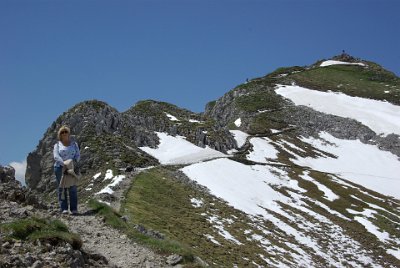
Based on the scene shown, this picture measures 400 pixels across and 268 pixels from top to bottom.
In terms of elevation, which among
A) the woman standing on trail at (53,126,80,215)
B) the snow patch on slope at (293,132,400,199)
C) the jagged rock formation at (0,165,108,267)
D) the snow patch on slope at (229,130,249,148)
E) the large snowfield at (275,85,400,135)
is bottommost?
the jagged rock formation at (0,165,108,267)

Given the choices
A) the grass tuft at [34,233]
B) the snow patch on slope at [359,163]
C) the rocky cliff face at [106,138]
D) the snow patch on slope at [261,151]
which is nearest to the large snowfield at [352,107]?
the snow patch on slope at [359,163]

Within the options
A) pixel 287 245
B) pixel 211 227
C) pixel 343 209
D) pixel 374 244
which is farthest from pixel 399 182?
pixel 211 227

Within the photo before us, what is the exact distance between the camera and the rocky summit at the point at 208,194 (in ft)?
51.7

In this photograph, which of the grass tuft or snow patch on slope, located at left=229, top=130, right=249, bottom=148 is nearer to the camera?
the grass tuft

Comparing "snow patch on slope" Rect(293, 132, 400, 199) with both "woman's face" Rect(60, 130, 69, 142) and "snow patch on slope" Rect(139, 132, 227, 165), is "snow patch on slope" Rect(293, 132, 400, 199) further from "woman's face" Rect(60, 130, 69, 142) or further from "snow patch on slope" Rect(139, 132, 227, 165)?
"woman's face" Rect(60, 130, 69, 142)

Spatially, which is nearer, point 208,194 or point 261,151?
point 208,194

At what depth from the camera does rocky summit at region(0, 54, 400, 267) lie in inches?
620

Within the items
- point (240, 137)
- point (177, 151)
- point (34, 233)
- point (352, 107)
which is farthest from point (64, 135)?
point (352, 107)

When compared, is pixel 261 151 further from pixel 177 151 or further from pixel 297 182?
pixel 177 151

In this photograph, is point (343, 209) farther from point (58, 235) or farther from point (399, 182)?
point (58, 235)

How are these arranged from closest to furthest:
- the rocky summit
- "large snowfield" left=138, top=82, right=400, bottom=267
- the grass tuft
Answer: the grass tuft, the rocky summit, "large snowfield" left=138, top=82, right=400, bottom=267

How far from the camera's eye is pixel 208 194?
48.7m

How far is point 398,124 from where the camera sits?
125m

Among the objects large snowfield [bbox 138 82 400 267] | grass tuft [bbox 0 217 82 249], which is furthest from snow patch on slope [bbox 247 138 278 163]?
grass tuft [bbox 0 217 82 249]
